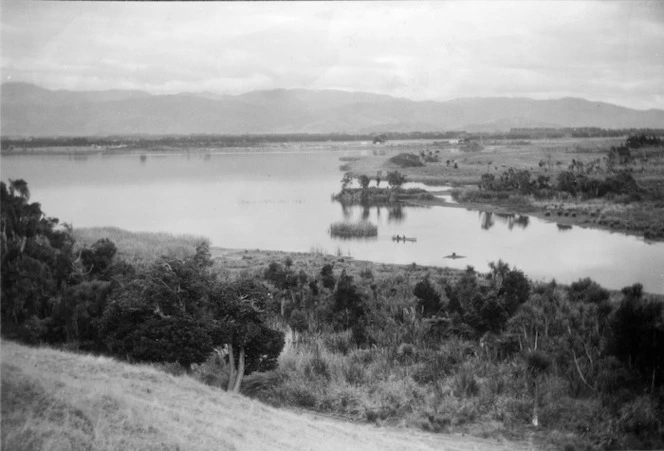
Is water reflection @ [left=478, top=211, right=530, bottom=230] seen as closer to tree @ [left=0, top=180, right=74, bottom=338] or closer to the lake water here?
the lake water

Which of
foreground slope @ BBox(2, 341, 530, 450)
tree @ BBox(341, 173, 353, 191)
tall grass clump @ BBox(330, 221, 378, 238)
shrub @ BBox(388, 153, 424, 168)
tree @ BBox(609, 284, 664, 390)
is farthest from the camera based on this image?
shrub @ BBox(388, 153, 424, 168)

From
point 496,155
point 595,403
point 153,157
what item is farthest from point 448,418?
point 496,155

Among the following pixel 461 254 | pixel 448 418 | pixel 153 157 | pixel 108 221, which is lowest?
pixel 448 418

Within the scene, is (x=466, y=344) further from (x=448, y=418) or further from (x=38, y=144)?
(x=38, y=144)

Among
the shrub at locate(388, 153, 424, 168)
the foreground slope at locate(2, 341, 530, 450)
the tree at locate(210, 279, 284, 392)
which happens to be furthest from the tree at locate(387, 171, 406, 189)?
the foreground slope at locate(2, 341, 530, 450)

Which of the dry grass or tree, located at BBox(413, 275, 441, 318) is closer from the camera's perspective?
tree, located at BBox(413, 275, 441, 318)

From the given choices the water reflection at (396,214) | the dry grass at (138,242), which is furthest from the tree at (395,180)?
the dry grass at (138,242)

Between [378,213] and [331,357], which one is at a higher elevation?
[378,213]
